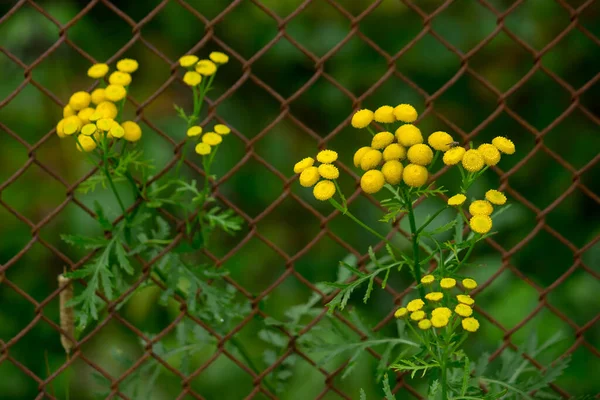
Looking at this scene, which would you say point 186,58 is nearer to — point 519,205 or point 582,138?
point 519,205

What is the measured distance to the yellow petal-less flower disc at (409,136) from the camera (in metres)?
1.74

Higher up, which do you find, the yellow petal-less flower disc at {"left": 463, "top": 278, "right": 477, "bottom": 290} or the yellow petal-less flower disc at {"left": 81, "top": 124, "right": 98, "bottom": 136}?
the yellow petal-less flower disc at {"left": 463, "top": 278, "right": 477, "bottom": 290}

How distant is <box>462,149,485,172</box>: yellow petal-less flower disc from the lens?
1712 millimetres

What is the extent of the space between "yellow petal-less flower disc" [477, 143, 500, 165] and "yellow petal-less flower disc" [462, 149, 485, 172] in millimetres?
14

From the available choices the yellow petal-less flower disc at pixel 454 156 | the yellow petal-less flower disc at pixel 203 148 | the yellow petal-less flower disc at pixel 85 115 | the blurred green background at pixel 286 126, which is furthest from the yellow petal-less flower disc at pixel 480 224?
the blurred green background at pixel 286 126

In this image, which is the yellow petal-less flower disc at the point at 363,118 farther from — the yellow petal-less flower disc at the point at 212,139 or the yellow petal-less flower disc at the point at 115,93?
the yellow petal-less flower disc at the point at 115,93

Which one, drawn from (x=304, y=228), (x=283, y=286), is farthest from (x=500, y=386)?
(x=304, y=228)

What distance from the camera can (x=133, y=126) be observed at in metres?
2.03

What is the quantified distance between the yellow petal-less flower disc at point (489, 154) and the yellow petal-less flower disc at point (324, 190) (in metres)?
0.30

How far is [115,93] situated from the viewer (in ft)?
6.52

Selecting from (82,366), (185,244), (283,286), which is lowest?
(82,366)

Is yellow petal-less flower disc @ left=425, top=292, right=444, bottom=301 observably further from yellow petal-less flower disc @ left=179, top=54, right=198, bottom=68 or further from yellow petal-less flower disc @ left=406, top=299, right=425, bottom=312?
yellow petal-less flower disc @ left=179, top=54, right=198, bottom=68

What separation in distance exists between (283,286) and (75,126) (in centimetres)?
164

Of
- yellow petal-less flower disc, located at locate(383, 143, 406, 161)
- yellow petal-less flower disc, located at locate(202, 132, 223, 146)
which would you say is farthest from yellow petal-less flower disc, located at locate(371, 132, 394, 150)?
yellow petal-less flower disc, located at locate(202, 132, 223, 146)
